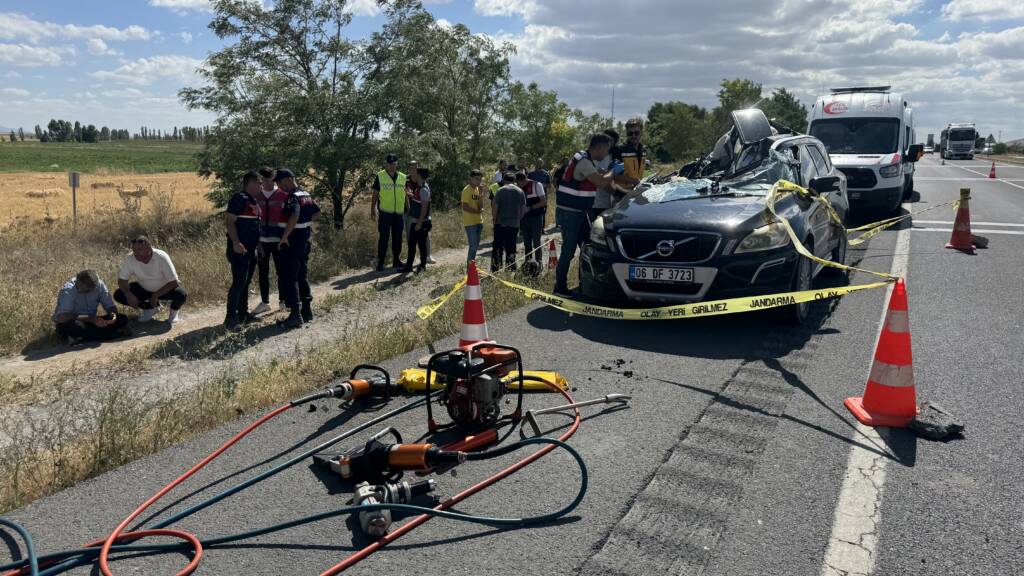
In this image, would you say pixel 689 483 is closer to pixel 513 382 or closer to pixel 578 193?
pixel 513 382

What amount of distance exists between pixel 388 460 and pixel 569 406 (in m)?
1.29

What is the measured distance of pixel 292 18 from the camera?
15.5 metres

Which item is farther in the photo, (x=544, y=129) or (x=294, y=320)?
(x=544, y=129)

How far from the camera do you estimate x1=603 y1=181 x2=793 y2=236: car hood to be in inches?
247

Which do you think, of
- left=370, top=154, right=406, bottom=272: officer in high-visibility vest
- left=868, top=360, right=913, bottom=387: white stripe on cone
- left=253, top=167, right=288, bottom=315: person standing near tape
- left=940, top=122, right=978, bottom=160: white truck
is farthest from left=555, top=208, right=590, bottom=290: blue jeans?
left=940, top=122, right=978, bottom=160: white truck

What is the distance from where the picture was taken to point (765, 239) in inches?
246

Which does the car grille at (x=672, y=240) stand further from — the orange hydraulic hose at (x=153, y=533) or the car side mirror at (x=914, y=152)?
the car side mirror at (x=914, y=152)

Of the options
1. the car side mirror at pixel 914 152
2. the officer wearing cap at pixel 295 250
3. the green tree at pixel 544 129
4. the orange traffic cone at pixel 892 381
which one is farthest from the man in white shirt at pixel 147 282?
the green tree at pixel 544 129

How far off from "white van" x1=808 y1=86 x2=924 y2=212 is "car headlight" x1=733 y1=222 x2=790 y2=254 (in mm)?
9142

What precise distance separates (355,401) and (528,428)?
126 centimetres

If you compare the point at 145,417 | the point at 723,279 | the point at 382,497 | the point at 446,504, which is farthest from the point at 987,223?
the point at 145,417

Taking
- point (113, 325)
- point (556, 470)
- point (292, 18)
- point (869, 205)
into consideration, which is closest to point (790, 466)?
point (556, 470)

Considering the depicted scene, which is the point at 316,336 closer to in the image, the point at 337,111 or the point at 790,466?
the point at 790,466

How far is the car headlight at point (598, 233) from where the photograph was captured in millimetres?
6848
